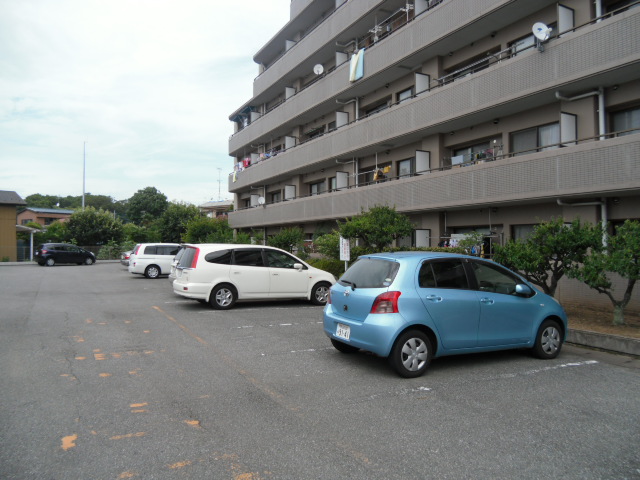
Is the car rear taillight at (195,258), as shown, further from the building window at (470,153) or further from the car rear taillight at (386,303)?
the building window at (470,153)

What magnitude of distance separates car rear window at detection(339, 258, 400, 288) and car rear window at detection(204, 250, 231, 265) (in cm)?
563

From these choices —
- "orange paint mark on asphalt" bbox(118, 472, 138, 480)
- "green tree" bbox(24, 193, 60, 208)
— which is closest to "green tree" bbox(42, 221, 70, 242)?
"orange paint mark on asphalt" bbox(118, 472, 138, 480)

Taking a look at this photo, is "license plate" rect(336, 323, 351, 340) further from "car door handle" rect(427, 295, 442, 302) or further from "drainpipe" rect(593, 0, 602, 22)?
"drainpipe" rect(593, 0, 602, 22)

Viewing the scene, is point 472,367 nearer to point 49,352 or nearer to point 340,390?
point 340,390

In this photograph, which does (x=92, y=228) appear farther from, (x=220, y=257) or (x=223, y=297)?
(x=223, y=297)

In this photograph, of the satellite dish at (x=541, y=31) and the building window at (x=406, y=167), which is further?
the building window at (x=406, y=167)

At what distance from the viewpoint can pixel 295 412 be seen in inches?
177

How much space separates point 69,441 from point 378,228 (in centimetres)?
1155

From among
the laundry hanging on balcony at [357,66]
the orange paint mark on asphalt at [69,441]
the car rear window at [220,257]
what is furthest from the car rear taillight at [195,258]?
the laundry hanging on balcony at [357,66]

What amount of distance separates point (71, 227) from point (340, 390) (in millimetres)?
48230

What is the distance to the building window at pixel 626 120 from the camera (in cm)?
1176

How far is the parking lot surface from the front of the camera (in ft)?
11.3

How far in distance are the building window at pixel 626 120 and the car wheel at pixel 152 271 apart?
1992cm

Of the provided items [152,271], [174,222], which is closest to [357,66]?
[152,271]
